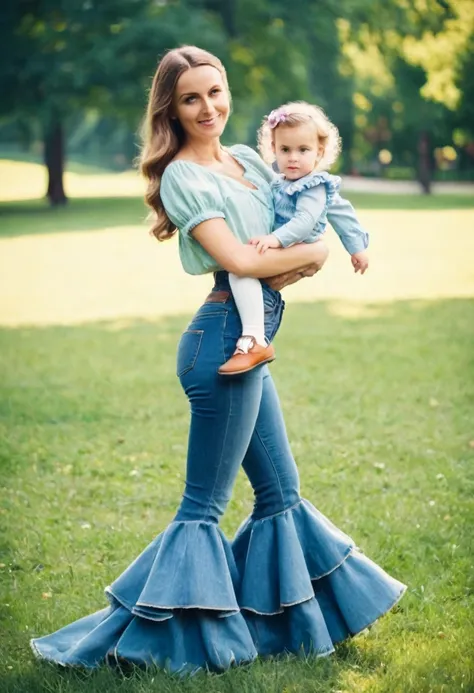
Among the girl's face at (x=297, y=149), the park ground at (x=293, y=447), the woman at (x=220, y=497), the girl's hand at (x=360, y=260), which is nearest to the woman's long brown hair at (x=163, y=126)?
the woman at (x=220, y=497)

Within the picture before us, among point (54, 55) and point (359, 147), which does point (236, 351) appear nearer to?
point (54, 55)

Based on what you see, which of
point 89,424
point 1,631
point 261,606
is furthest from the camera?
point 89,424

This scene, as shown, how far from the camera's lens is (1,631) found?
13.7 feet

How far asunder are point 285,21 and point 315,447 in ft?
112

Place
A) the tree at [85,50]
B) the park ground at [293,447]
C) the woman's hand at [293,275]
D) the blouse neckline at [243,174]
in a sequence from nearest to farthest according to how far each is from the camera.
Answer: the blouse neckline at [243,174], the woman's hand at [293,275], the park ground at [293,447], the tree at [85,50]

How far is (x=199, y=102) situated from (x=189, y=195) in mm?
364

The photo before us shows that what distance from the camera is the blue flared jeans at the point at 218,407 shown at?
340cm

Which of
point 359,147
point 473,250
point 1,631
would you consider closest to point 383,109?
point 359,147

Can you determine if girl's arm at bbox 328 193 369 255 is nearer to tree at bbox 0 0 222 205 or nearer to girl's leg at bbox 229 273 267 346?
girl's leg at bbox 229 273 267 346

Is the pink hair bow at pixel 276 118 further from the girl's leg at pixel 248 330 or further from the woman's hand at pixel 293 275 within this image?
the girl's leg at pixel 248 330

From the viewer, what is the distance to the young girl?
10.9 feet

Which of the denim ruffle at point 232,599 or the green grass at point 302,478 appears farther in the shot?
the green grass at point 302,478

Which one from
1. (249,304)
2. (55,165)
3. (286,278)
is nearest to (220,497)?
(249,304)

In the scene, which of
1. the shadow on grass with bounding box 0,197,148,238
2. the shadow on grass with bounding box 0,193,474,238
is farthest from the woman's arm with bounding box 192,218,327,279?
the shadow on grass with bounding box 0,193,474,238
